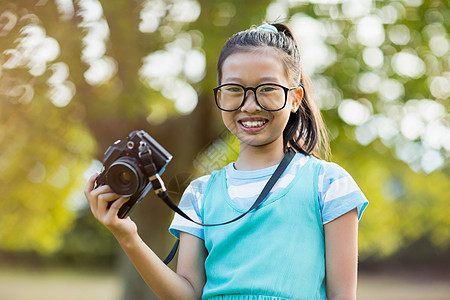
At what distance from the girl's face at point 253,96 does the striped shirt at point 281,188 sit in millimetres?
113

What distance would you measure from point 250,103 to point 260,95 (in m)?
0.04

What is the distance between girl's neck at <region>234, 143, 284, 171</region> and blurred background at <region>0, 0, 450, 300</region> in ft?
8.78

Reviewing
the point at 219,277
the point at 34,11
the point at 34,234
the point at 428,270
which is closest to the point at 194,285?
the point at 219,277

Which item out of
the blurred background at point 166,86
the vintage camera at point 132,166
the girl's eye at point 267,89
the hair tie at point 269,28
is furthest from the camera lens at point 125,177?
the blurred background at point 166,86

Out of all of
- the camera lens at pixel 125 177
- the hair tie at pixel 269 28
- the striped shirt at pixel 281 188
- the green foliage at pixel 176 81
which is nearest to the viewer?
the camera lens at pixel 125 177

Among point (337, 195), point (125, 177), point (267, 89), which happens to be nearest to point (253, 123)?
point (267, 89)

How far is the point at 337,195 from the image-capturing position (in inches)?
64.2

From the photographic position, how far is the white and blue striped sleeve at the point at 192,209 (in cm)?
181

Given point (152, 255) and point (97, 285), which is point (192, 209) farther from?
point (97, 285)

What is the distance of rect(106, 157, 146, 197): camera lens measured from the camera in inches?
59.8

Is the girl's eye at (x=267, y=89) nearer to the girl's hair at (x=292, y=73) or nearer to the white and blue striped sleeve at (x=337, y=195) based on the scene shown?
the girl's hair at (x=292, y=73)

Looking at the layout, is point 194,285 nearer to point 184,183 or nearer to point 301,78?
point 184,183

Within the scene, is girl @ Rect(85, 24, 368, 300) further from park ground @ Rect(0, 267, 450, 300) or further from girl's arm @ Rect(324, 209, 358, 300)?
park ground @ Rect(0, 267, 450, 300)

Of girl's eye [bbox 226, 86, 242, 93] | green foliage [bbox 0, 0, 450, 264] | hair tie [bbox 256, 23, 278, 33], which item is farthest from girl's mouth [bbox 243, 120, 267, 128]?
green foliage [bbox 0, 0, 450, 264]
